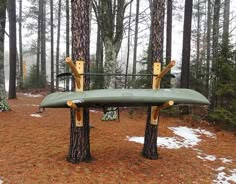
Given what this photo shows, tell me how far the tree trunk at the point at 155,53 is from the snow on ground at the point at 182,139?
1.19 meters

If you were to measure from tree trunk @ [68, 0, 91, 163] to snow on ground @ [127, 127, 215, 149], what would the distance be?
2104 millimetres

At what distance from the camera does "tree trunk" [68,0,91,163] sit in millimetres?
4750

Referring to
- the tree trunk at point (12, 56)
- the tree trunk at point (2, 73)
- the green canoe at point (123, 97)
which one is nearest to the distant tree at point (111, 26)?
the tree trunk at point (2, 73)

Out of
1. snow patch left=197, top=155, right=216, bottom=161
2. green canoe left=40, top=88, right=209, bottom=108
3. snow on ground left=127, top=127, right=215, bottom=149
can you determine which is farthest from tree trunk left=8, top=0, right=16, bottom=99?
snow patch left=197, top=155, right=216, bottom=161

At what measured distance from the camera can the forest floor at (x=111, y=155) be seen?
4.21 metres

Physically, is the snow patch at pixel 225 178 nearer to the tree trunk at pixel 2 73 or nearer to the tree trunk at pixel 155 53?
the tree trunk at pixel 155 53

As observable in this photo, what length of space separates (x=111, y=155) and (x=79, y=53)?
204 cm

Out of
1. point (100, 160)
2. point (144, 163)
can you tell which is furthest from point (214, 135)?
point (100, 160)

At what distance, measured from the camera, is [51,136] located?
636 centimetres

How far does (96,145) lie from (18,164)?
183cm

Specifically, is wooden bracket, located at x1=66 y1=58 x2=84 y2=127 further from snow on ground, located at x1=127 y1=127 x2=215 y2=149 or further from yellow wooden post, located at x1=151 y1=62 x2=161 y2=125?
snow on ground, located at x1=127 y1=127 x2=215 y2=149

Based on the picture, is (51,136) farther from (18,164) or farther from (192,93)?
(192,93)

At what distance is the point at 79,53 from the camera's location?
15.7 feet

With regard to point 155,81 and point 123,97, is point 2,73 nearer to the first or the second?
point 155,81
